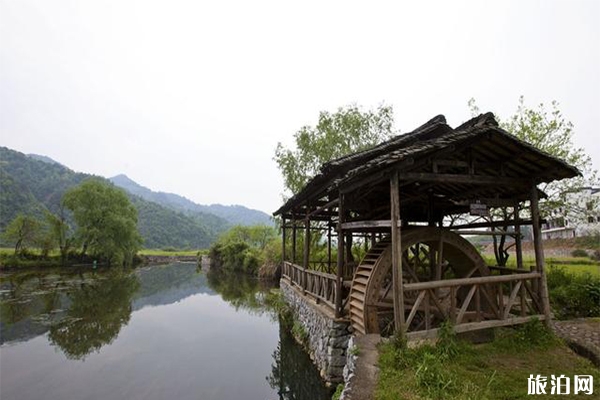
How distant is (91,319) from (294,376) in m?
10.2

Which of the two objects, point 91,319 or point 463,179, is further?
point 91,319

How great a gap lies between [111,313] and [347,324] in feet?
41.9

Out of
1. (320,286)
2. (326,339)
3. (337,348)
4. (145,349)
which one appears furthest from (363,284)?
(145,349)

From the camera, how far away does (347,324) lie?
22.3 feet

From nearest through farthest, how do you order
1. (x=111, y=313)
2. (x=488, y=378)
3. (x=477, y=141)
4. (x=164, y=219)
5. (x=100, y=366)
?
(x=488, y=378), (x=477, y=141), (x=100, y=366), (x=111, y=313), (x=164, y=219)

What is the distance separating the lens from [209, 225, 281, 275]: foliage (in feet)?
A: 99.3

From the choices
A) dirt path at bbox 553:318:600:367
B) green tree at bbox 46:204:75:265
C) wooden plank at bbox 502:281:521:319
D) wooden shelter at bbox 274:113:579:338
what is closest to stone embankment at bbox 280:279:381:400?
wooden shelter at bbox 274:113:579:338

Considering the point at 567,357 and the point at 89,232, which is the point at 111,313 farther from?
the point at 89,232

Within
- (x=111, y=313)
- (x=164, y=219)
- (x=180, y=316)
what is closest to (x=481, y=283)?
(x=180, y=316)

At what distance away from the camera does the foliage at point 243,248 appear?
1192 inches

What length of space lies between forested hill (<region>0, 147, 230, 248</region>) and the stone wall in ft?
198

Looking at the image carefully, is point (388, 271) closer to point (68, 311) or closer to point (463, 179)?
point (463, 179)

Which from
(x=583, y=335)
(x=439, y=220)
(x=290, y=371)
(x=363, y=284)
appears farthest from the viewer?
(x=439, y=220)

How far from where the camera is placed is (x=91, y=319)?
13516 millimetres
